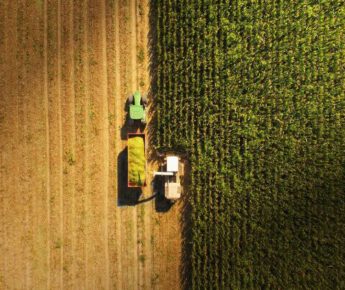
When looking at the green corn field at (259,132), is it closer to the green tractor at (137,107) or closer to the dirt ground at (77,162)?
the green tractor at (137,107)

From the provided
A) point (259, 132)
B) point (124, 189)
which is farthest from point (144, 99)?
point (259, 132)

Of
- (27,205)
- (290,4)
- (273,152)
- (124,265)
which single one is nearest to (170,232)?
(124,265)

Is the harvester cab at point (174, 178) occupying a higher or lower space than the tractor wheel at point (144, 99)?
lower

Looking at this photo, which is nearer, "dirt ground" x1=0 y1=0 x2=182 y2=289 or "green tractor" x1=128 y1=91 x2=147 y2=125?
"green tractor" x1=128 y1=91 x2=147 y2=125

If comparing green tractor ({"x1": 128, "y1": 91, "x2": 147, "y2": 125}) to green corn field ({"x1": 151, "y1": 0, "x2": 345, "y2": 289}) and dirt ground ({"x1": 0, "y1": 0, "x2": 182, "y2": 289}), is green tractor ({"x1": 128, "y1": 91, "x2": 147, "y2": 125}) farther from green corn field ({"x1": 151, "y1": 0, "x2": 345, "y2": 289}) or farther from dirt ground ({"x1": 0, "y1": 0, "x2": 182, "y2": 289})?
green corn field ({"x1": 151, "y1": 0, "x2": 345, "y2": 289})

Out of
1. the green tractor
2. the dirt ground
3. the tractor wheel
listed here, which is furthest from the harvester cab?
the tractor wheel

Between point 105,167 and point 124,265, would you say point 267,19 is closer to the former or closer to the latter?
point 105,167

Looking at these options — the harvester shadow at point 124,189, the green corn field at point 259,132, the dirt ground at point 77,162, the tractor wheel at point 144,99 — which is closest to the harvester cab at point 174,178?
the green corn field at point 259,132
